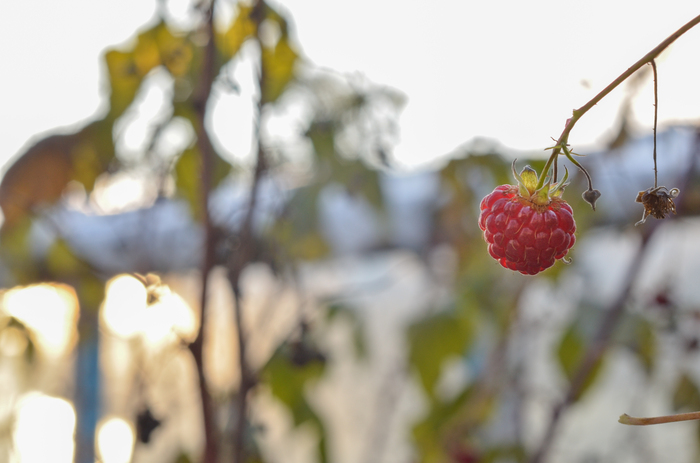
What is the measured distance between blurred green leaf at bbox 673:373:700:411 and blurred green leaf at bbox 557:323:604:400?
0.35ft

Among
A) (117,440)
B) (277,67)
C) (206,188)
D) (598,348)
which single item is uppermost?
(277,67)

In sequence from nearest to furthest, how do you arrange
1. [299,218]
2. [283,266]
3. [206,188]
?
1. [206,188]
2. [283,266]
3. [299,218]

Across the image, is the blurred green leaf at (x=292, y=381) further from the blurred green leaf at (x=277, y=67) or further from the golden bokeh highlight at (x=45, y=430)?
the golden bokeh highlight at (x=45, y=430)

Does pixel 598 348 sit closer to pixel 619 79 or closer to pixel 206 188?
pixel 206 188

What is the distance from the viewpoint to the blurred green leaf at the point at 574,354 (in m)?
0.91

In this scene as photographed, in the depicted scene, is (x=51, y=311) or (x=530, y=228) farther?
(x=51, y=311)

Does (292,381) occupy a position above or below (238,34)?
below

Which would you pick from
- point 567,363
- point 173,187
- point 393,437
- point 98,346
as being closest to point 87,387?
point 98,346

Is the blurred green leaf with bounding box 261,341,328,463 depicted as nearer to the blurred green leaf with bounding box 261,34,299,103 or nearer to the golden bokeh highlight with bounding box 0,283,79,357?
the blurred green leaf with bounding box 261,34,299,103

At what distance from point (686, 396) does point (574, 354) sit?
0.51ft

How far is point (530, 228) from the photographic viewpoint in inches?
14.5

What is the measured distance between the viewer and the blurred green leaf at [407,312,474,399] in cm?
97

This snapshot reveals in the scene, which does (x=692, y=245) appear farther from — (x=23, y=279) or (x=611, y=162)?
(x=23, y=279)

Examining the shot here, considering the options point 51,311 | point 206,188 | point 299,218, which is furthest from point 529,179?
point 51,311
